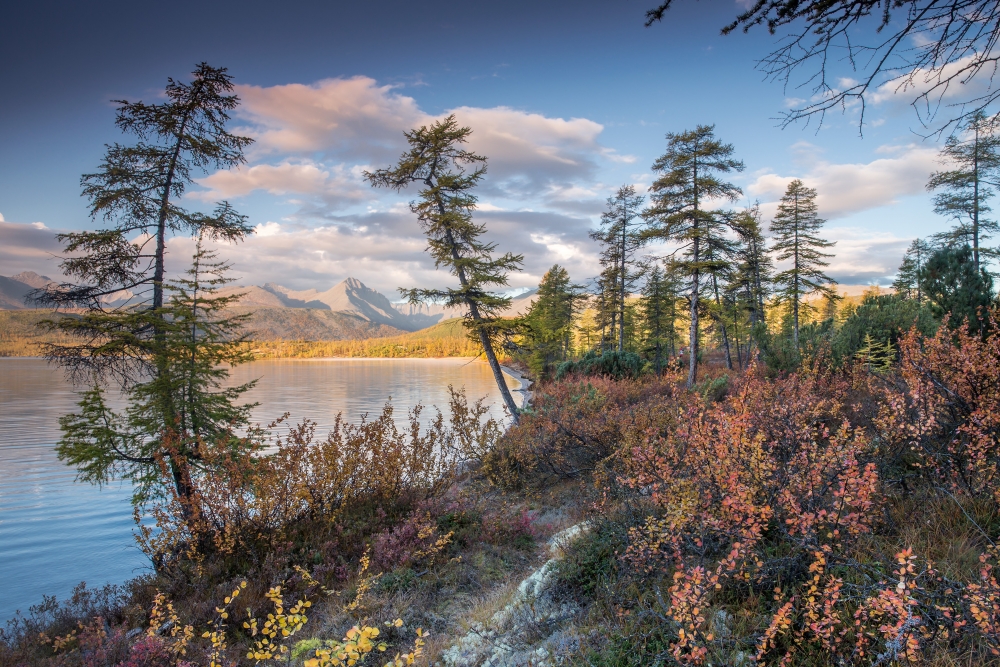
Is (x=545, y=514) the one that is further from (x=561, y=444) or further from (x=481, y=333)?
(x=481, y=333)

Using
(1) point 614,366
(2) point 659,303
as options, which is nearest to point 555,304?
(2) point 659,303

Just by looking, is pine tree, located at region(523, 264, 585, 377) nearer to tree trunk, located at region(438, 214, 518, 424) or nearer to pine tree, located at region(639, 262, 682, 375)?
pine tree, located at region(639, 262, 682, 375)

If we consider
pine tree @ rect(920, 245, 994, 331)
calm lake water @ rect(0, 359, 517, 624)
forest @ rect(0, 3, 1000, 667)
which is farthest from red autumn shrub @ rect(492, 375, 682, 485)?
pine tree @ rect(920, 245, 994, 331)

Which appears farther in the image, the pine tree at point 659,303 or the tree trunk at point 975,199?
the pine tree at point 659,303

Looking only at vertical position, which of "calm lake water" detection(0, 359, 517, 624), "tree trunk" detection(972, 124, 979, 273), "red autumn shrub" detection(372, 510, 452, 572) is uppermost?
"tree trunk" detection(972, 124, 979, 273)

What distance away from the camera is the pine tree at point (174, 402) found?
948cm

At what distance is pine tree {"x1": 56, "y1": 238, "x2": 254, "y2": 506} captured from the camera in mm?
9484

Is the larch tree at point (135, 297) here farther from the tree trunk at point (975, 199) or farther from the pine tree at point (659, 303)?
the tree trunk at point (975, 199)

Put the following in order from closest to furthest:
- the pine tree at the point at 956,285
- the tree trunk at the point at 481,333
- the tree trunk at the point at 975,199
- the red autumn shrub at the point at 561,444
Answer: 1. the red autumn shrub at the point at 561,444
2. the pine tree at the point at 956,285
3. the tree trunk at the point at 481,333
4. the tree trunk at the point at 975,199

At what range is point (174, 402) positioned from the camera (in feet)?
33.6

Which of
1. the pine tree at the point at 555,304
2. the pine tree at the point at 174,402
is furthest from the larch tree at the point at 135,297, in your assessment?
the pine tree at the point at 555,304

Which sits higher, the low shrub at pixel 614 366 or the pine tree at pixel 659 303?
the pine tree at pixel 659 303

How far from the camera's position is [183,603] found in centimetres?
516

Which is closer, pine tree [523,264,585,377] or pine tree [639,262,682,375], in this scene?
pine tree [639,262,682,375]
